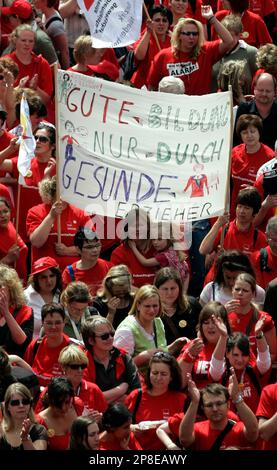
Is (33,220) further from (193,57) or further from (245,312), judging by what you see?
(193,57)

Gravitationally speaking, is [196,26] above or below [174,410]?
above

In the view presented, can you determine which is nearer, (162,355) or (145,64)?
(162,355)

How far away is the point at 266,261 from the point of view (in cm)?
1670

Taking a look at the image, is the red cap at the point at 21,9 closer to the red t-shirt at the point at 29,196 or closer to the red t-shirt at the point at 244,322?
the red t-shirt at the point at 29,196

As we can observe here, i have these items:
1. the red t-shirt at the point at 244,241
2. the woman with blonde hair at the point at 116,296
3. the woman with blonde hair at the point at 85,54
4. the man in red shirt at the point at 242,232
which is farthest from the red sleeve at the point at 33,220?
the woman with blonde hair at the point at 85,54

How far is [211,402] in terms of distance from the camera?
14367mm

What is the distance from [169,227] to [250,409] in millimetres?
2839

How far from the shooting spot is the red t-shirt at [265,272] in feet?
54.7

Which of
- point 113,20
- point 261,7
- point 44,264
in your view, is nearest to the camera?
point 44,264

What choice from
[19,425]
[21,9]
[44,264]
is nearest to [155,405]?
[19,425]

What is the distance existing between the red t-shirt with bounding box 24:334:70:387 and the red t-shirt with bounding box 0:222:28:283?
1664 millimetres

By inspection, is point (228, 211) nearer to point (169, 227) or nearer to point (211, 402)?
point (169, 227)

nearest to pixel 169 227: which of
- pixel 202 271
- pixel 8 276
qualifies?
pixel 202 271

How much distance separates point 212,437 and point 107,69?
20.0 feet
